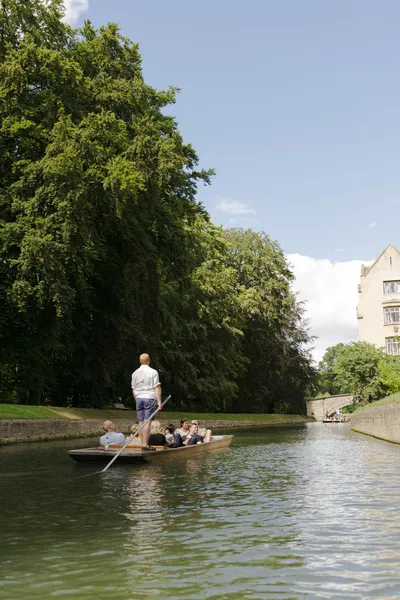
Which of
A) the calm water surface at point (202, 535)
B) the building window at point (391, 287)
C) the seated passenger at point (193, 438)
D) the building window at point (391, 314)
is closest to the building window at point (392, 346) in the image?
the building window at point (391, 314)

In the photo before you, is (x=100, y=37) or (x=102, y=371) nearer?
(x=100, y=37)

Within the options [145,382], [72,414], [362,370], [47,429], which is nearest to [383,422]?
[145,382]

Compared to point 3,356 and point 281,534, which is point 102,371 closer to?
point 3,356

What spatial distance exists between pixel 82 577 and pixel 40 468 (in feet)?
31.2

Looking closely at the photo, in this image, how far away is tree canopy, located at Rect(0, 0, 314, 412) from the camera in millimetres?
25984

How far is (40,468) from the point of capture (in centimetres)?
→ 1467

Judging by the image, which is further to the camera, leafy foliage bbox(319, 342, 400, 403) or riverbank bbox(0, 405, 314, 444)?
leafy foliage bbox(319, 342, 400, 403)

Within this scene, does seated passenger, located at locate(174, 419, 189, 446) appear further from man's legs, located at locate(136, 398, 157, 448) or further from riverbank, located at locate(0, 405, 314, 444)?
riverbank, located at locate(0, 405, 314, 444)

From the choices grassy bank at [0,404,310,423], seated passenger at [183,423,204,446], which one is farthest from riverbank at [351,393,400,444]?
grassy bank at [0,404,310,423]

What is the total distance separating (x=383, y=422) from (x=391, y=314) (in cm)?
4188

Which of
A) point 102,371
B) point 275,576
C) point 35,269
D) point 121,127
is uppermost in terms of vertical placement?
point 121,127

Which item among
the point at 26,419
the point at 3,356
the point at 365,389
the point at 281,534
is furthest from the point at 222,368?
the point at 281,534

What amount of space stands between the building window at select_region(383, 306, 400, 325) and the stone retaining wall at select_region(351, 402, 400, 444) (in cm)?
3393

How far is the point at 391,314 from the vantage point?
6288 cm
